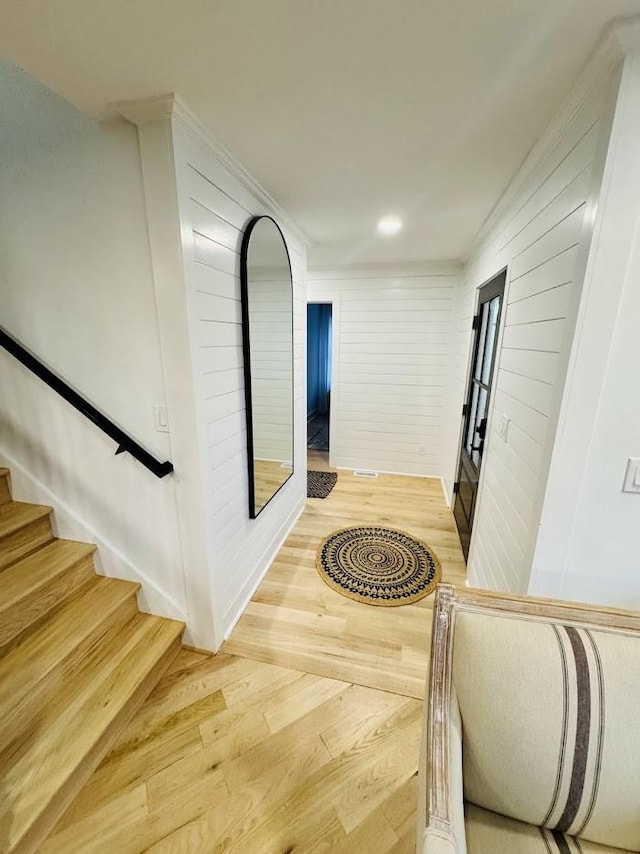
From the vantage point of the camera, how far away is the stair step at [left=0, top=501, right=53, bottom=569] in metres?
1.58

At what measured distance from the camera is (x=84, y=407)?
1.46 metres

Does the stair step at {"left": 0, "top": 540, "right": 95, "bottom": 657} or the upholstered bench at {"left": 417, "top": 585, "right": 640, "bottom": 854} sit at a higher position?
the upholstered bench at {"left": 417, "top": 585, "right": 640, "bottom": 854}

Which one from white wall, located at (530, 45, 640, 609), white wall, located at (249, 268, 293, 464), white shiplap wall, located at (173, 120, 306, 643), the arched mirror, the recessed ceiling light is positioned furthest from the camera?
the recessed ceiling light

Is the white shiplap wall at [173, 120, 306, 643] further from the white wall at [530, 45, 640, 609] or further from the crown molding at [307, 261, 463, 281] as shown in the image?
the crown molding at [307, 261, 463, 281]

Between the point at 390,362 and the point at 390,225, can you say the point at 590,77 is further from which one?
the point at 390,362

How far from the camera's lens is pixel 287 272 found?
235 centimetres

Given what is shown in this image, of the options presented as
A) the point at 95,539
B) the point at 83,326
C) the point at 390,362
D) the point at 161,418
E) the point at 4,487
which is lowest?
the point at 95,539

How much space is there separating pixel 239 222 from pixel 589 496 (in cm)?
190

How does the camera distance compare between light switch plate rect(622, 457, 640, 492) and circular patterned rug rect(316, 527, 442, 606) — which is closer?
light switch plate rect(622, 457, 640, 492)

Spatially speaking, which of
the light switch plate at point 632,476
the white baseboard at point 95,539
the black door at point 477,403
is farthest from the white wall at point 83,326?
the black door at point 477,403

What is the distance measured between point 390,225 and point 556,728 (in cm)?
269

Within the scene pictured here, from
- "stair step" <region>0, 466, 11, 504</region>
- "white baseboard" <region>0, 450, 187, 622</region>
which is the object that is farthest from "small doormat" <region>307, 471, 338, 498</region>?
"stair step" <region>0, 466, 11, 504</region>

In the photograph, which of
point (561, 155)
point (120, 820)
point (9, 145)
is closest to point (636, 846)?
point (120, 820)

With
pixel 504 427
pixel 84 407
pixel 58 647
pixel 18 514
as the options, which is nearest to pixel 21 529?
pixel 18 514
